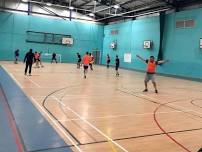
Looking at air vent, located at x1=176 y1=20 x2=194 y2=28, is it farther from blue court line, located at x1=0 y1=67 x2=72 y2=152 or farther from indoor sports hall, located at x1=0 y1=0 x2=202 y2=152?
blue court line, located at x1=0 y1=67 x2=72 y2=152

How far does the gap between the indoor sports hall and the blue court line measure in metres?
0.02

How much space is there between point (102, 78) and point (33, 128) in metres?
13.7

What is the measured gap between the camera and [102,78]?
1988 cm

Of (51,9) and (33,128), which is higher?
(51,9)

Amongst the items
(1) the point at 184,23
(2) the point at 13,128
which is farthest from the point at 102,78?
(2) the point at 13,128

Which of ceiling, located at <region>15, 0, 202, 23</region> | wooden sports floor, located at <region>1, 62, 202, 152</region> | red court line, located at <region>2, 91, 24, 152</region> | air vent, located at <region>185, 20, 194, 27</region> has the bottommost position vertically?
wooden sports floor, located at <region>1, 62, 202, 152</region>

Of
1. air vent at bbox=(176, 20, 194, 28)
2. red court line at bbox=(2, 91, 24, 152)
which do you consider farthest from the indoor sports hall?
air vent at bbox=(176, 20, 194, 28)

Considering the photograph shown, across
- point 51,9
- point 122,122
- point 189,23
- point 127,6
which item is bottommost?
point 122,122

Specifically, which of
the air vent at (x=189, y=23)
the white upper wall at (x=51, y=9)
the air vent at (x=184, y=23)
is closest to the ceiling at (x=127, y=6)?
the white upper wall at (x=51, y=9)

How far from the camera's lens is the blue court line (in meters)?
5.24

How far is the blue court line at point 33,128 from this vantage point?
5242 mm

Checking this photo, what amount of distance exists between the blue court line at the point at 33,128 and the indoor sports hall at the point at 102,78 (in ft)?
0.07

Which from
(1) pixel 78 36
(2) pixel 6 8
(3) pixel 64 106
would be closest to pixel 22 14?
(2) pixel 6 8

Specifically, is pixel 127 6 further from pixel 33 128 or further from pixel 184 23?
pixel 33 128
